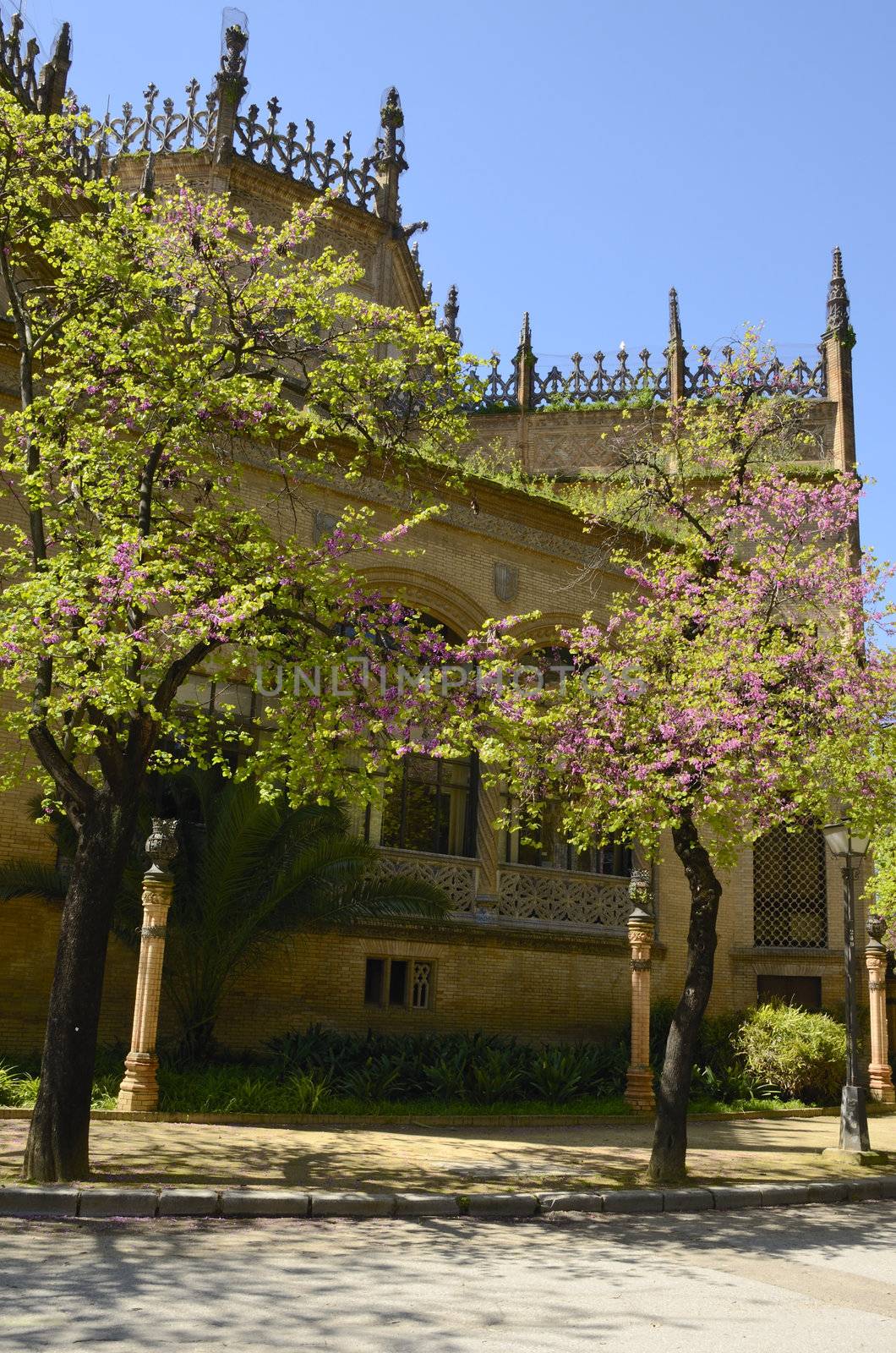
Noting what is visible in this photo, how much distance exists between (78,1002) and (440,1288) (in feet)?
12.1

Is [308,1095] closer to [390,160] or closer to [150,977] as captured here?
[150,977]

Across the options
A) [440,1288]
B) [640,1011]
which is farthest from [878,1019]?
[440,1288]

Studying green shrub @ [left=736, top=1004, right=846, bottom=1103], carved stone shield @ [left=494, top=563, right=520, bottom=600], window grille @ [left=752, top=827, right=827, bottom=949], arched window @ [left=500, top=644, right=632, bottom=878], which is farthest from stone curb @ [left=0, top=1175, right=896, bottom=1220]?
window grille @ [left=752, top=827, right=827, bottom=949]

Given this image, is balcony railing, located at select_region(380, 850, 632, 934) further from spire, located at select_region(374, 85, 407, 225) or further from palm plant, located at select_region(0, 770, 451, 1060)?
spire, located at select_region(374, 85, 407, 225)

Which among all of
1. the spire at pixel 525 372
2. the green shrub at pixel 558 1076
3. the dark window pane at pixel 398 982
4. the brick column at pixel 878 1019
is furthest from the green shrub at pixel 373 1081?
the spire at pixel 525 372

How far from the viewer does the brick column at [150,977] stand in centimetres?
1215

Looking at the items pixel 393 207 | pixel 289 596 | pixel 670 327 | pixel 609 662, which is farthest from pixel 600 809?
pixel 670 327

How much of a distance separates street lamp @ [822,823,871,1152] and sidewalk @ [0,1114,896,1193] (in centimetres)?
42

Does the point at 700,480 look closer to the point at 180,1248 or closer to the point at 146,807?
the point at 146,807

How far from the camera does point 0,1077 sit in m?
12.2

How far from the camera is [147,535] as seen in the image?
386 inches

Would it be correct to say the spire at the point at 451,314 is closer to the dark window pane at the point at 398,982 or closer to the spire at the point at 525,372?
the spire at the point at 525,372

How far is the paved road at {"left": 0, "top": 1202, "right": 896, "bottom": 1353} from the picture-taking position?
18.1ft

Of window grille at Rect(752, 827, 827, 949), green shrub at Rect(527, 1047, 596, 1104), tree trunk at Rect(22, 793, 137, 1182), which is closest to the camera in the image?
tree trunk at Rect(22, 793, 137, 1182)
